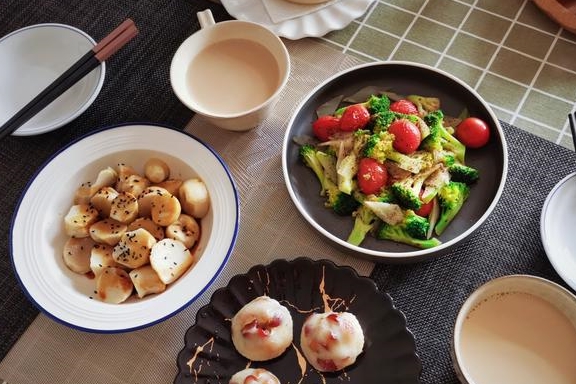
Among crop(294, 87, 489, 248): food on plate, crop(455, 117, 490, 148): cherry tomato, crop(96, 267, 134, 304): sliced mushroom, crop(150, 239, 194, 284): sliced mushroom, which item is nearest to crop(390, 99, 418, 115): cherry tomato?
crop(294, 87, 489, 248): food on plate

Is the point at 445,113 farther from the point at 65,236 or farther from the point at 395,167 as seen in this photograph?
the point at 65,236

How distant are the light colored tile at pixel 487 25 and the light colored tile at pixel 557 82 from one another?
148 millimetres

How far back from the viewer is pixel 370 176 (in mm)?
1264

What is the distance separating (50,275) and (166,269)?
0.78ft

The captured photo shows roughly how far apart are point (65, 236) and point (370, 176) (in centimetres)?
65

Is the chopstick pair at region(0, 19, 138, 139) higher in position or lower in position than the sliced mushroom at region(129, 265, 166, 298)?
higher

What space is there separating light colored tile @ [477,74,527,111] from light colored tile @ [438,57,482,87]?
0.02 metres

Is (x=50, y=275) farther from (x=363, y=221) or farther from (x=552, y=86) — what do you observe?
(x=552, y=86)

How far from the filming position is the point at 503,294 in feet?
3.71

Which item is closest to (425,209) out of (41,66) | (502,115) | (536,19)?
(502,115)

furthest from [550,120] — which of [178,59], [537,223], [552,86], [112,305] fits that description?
[112,305]

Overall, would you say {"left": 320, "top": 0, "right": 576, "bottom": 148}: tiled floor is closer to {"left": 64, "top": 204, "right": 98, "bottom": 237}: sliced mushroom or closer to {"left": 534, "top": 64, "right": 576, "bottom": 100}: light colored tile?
{"left": 534, "top": 64, "right": 576, "bottom": 100}: light colored tile

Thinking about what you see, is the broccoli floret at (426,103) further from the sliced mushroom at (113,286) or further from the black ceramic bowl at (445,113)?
the sliced mushroom at (113,286)

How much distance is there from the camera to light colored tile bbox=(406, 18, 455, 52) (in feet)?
5.21
